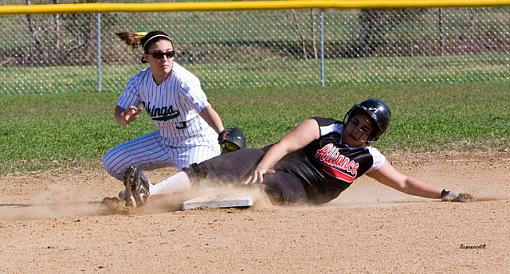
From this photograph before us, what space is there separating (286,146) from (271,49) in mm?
13746

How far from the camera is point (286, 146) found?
628 centimetres

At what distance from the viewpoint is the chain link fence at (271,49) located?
693 inches

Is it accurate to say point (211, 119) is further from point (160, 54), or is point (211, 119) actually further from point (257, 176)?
point (257, 176)

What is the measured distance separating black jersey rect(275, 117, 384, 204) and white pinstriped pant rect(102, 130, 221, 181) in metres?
0.81

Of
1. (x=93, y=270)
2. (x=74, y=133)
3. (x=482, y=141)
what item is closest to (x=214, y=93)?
(x=74, y=133)

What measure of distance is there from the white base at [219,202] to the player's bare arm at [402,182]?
0.93 meters

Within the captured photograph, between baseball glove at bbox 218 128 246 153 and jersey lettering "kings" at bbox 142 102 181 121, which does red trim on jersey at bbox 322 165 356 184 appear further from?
jersey lettering "kings" at bbox 142 102 181 121

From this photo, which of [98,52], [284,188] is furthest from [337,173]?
[98,52]

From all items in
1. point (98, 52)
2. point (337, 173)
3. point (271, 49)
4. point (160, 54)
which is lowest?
point (271, 49)

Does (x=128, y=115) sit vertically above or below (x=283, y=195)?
above

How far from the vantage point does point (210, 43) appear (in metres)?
19.3

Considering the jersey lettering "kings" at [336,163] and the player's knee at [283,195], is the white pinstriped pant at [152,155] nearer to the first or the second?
the player's knee at [283,195]

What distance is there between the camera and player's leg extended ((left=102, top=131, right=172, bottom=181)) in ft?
23.2

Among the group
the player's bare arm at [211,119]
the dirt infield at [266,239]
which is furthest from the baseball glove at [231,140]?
the dirt infield at [266,239]
